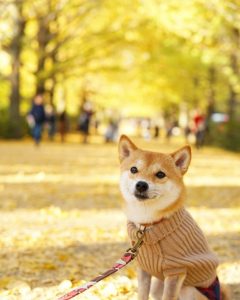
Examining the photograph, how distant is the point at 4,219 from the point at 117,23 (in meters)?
23.2

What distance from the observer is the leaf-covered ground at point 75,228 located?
554 cm

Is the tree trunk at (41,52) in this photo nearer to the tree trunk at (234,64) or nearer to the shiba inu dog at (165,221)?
the tree trunk at (234,64)

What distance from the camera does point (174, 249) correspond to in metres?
3.97

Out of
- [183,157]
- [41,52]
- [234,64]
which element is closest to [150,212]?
[183,157]

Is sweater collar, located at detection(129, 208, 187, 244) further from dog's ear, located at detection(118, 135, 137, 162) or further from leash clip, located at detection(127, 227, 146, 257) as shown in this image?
dog's ear, located at detection(118, 135, 137, 162)

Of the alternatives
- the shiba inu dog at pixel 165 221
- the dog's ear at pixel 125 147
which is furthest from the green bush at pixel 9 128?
the shiba inu dog at pixel 165 221

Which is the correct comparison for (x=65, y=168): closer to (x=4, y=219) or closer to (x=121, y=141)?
(x=4, y=219)

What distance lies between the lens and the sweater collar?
3949 mm

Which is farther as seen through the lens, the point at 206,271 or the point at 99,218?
the point at 99,218

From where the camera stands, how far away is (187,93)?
39.3 meters

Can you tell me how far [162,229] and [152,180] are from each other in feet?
1.17

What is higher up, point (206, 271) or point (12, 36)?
point (12, 36)

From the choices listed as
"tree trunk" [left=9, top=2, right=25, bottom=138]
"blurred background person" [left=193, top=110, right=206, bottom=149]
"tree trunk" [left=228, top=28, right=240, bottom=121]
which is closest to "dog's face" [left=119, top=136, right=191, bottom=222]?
"tree trunk" [left=228, top=28, right=240, bottom=121]

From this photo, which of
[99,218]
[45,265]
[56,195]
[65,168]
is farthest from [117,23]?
[45,265]
